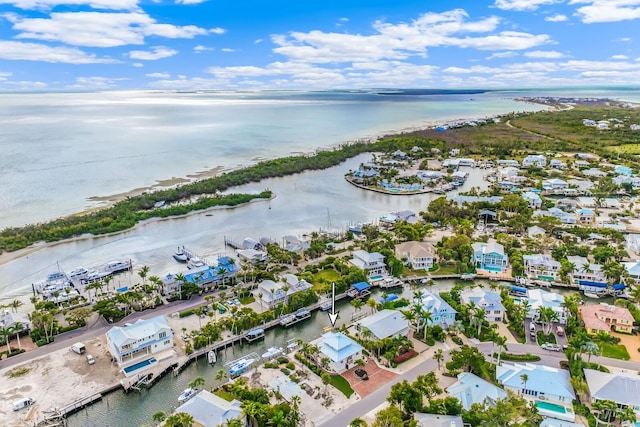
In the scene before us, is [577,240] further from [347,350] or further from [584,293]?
[347,350]

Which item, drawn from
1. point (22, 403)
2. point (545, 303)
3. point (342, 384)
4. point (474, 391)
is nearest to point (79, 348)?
point (22, 403)

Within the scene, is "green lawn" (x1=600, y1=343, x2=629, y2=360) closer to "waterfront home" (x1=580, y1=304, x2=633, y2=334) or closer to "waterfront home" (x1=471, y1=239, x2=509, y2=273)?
"waterfront home" (x1=580, y1=304, x2=633, y2=334)

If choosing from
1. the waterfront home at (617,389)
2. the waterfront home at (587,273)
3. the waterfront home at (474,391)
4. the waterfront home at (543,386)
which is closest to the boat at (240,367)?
the waterfront home at (474,391)

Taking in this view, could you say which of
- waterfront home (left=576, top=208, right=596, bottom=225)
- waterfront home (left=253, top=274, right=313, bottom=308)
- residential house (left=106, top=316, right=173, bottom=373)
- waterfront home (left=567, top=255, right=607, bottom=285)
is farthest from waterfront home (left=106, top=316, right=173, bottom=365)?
waterfront home (left=576, top=208, right=596, bottom=225)

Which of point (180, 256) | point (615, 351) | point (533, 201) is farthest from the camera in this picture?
point (533, 201)

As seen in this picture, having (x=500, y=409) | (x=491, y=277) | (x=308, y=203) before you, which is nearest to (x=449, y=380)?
(x=500, y=409)

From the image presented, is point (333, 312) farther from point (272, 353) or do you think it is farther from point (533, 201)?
point (533, 201)
